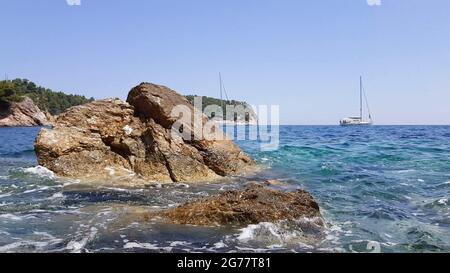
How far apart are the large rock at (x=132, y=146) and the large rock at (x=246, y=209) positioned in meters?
4.56

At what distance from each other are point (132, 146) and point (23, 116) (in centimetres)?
7858

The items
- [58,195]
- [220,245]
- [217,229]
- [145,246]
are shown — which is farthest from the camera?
[58,195]

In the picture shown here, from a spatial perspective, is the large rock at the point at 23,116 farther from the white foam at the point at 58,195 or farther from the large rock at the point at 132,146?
the white foam at the point at 58,195

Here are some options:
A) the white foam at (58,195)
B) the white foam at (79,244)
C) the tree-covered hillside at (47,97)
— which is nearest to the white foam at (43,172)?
the white foam at (58,195)

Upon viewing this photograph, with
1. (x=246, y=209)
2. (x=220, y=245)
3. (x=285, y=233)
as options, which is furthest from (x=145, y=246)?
(x=285, y=233)

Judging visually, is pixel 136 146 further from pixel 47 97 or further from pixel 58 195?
pixel 47 97

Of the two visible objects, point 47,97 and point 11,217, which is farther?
point 47,97

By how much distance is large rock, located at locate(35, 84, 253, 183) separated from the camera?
12.0m

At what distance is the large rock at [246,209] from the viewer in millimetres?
6910

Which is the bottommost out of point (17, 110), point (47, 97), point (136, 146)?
point (136, 146)

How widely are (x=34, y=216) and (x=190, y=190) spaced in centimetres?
392

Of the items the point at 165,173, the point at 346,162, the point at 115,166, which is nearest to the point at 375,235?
the point at 165,173

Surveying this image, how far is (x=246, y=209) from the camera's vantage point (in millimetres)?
7031
